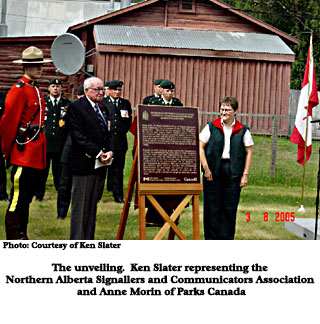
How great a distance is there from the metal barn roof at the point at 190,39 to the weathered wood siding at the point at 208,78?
1.56 ft

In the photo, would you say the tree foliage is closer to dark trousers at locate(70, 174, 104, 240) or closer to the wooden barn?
the wooden barn

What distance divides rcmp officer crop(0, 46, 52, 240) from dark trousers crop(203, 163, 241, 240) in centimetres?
189

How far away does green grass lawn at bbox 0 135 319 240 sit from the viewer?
28.2ft

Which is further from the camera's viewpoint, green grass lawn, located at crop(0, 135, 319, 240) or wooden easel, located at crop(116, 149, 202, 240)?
green grass lawn, located at crop(0, 135, 319, 240)

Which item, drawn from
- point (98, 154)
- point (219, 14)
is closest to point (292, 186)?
point (98, 154)

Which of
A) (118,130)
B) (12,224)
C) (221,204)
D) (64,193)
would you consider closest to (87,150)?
(12,224)

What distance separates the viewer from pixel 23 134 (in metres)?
6.95

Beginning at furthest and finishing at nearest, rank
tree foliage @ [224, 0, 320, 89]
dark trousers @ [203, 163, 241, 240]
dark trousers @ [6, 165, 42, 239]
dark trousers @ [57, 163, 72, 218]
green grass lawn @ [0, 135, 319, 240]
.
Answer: tree foliage @ [224, 0, 320, 89]
dark trousers @ [57, 163, 72, 218]
green grass lawn @ [0, 135, 319, 240]
dark trousers @ [203, 163, 241, 240]
dark trousers @ [6, 165, 42, 239]

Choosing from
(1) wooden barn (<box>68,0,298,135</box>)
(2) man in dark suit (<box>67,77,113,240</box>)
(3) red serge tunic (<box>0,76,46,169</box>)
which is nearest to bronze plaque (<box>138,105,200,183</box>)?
(2) man in dark suit (<box>67,77,113,240</box>)

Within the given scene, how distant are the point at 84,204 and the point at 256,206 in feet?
16.7

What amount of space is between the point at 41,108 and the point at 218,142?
1.92m

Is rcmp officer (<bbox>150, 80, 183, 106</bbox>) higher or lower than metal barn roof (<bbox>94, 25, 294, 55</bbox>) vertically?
lower
